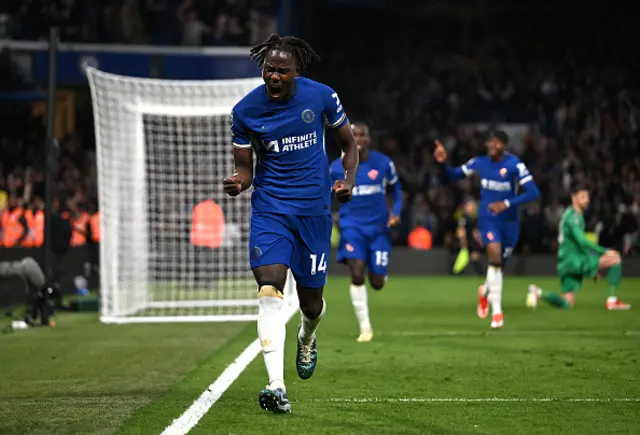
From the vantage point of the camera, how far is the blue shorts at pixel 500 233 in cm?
1355

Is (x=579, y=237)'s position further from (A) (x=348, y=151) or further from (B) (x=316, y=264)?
(B) (x=316, y=264)

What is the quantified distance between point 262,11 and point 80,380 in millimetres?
20725

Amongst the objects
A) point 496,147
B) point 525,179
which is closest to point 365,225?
point 496,147

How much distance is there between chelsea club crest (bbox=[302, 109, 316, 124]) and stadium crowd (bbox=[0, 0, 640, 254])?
684 inches

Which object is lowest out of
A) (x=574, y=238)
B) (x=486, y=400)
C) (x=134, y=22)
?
(x=486, y=400)

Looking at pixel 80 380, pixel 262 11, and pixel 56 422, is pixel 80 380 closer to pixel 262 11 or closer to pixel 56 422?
pixel 56 422

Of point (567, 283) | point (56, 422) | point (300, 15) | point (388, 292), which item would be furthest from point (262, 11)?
point (56, 422)

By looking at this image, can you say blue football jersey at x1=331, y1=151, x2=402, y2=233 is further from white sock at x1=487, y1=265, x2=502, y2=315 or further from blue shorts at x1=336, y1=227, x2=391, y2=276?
white sock at x1=487, y1=265, x2=502, y2=315

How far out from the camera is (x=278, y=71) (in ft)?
23.5

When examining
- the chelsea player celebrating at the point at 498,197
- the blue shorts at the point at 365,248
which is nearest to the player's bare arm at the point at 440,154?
the chelsea player celebrating at the point at 498,197

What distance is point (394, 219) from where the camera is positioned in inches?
499

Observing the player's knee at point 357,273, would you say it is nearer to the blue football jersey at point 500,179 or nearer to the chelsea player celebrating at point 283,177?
the blue football jersey at point 500,179

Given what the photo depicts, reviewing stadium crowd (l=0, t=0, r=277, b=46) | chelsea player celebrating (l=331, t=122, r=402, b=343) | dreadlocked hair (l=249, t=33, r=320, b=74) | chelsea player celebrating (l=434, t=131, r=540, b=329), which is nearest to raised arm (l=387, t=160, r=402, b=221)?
chelsea player celebrating (l=331, t=122, r=402, b=343)

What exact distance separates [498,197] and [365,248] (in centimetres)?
197
